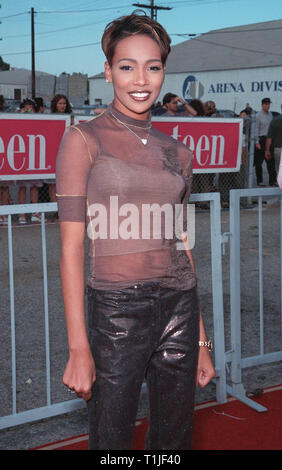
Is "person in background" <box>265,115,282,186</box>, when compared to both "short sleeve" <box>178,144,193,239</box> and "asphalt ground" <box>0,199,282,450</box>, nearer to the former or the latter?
"asphalt ground" <box>0,199,282,450</box>

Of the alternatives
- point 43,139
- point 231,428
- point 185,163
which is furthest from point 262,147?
point 185,163

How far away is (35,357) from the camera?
495 cm

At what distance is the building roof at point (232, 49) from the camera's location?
44.9 metres

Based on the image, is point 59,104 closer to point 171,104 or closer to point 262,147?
point 171,104

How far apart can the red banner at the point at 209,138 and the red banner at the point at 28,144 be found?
1.73 meters

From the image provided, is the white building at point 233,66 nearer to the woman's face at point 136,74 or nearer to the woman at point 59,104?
the woman at point 59,104

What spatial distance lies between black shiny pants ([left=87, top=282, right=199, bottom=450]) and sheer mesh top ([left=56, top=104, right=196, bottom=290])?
6 centimetres

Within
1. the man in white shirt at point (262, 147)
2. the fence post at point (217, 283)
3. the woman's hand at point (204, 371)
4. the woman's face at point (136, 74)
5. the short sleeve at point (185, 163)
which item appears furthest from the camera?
the man in white shirt at point (262, 147)

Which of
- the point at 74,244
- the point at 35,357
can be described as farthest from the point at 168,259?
the point at 35,357

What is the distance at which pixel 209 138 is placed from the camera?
10.4 metres

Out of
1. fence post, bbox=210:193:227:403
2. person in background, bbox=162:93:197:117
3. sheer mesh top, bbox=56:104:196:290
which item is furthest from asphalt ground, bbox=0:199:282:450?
person in background, bbox=162:93:197:117

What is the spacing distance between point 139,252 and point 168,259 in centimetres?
12

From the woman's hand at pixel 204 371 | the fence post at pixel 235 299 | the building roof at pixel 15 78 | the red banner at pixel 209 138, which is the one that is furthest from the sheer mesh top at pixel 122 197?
the building roof at pixel 15 78
